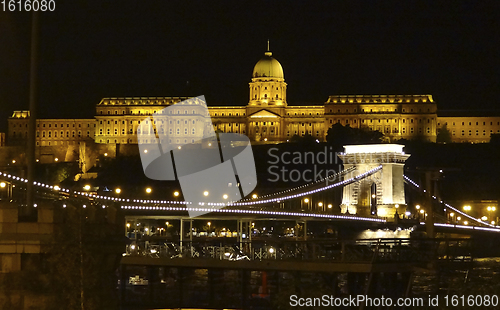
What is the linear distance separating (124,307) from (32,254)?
13.8 m

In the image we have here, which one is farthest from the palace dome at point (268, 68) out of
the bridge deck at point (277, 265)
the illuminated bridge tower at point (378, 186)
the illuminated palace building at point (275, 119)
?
the bridge deck at point (277, 265)

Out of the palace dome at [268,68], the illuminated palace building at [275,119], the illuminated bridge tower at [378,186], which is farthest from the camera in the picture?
the palace dome at [268,68]

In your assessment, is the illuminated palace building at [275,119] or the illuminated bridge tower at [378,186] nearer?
the illuminated bridge tower at [378,186]

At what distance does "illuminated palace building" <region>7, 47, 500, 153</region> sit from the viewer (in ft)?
432

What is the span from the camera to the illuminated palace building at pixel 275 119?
132 metres

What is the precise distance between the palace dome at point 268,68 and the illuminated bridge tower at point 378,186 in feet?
275

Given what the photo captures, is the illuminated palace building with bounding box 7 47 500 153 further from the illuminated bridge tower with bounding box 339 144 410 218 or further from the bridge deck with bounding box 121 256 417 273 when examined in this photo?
the bridge deck with bounding box 121 256 417 273

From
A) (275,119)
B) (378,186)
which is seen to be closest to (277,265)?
(378,186)

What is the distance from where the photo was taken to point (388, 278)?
1209 inches

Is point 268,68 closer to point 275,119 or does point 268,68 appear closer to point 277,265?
point 275,119

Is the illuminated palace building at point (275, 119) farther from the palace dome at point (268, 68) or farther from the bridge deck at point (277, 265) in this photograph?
the bridge deck at point (277, 265)

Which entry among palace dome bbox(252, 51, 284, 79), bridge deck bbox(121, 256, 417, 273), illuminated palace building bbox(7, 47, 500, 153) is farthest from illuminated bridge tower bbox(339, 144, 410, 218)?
palace dome bbox(252, 51, 284, 79)

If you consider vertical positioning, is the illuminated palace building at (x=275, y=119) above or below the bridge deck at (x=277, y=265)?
above

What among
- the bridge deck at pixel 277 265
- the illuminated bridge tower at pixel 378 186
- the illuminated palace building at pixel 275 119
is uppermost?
the illuminated palace building at pixel 275 119
